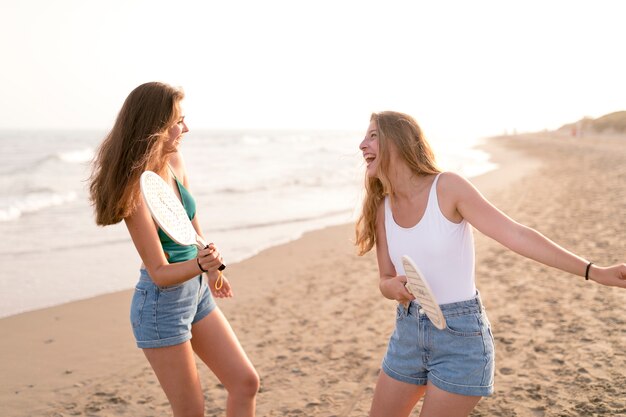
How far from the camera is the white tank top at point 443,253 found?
2523 mm

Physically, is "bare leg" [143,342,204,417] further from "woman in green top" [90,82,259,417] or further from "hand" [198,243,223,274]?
"hand" [198,243,223,274]

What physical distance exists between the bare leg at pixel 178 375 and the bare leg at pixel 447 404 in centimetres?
111

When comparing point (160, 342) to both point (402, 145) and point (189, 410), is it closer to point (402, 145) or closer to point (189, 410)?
point (189, 410)

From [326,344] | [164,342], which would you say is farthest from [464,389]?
[326,344]

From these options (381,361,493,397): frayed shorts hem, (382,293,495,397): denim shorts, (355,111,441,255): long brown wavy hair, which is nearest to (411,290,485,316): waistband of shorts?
(382,293,495,397): denim shorts

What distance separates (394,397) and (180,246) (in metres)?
1.24

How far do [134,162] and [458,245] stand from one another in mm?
1489

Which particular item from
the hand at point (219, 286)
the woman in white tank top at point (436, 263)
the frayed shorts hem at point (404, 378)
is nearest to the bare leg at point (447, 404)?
the woman in white tank top at point (436, 263)

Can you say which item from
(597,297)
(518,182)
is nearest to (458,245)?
(597,297)

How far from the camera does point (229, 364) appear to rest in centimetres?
298

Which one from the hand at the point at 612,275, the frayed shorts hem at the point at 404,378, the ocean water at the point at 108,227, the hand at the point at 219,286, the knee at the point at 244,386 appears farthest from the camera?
the ocean water at the point at 108,227

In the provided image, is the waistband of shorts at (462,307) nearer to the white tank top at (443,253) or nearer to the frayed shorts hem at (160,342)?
the white tank top at (443,253)

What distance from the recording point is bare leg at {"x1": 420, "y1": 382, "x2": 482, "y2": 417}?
246 cm

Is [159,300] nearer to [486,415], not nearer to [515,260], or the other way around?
[486,415]
